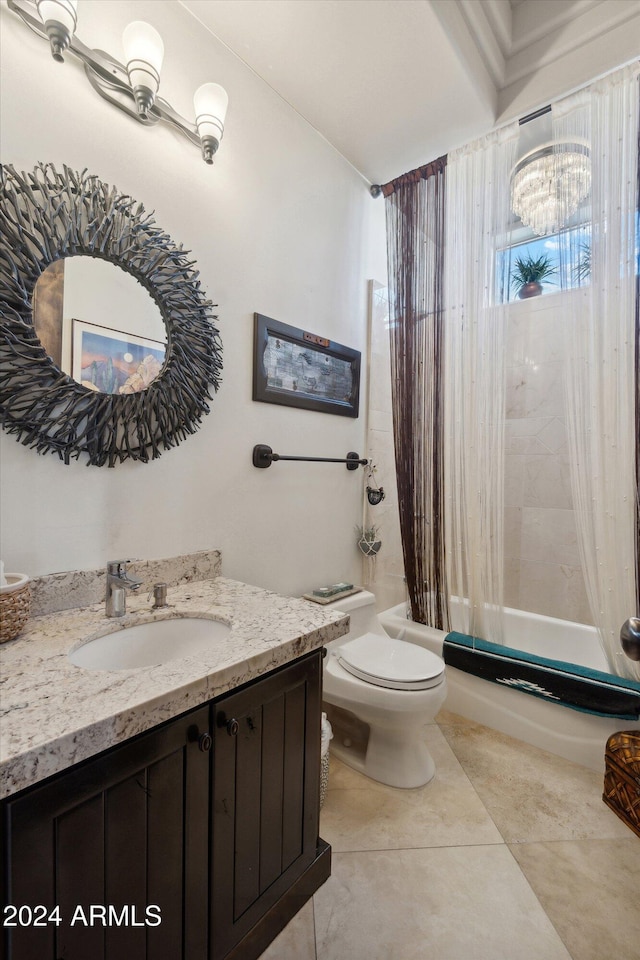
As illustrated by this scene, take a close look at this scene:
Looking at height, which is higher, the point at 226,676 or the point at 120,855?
the point at 226,676

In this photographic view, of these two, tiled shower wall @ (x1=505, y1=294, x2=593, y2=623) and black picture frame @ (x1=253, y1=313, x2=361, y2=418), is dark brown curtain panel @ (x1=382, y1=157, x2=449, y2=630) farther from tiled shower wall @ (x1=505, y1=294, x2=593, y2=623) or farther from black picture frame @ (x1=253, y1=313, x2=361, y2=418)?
tiled shower wall @ (x1=505, y1=294, x2=593, y2=623)

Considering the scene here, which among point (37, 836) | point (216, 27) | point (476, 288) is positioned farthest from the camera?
point (476, 288)

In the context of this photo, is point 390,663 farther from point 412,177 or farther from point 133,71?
point 412,177

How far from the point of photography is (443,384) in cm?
216

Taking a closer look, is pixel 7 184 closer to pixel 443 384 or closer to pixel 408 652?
pixel 443 384

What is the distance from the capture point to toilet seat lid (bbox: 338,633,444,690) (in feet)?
5.40

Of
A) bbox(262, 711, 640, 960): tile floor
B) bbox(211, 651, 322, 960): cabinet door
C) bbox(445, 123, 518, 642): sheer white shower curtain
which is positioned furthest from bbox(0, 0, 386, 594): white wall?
bbox(262, 711, 640, 960): tile floor

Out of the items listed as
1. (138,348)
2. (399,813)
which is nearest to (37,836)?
(138,348)

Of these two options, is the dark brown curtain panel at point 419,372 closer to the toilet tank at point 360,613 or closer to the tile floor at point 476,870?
the toilet tank at point 360,613

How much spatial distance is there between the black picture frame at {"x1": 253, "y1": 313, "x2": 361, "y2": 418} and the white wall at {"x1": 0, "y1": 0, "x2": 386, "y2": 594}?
1.8 inches

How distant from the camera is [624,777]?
1552mm

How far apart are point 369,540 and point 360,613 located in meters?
0.41

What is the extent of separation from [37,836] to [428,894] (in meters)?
1.17

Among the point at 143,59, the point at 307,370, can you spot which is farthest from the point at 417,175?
the point at 143,59
